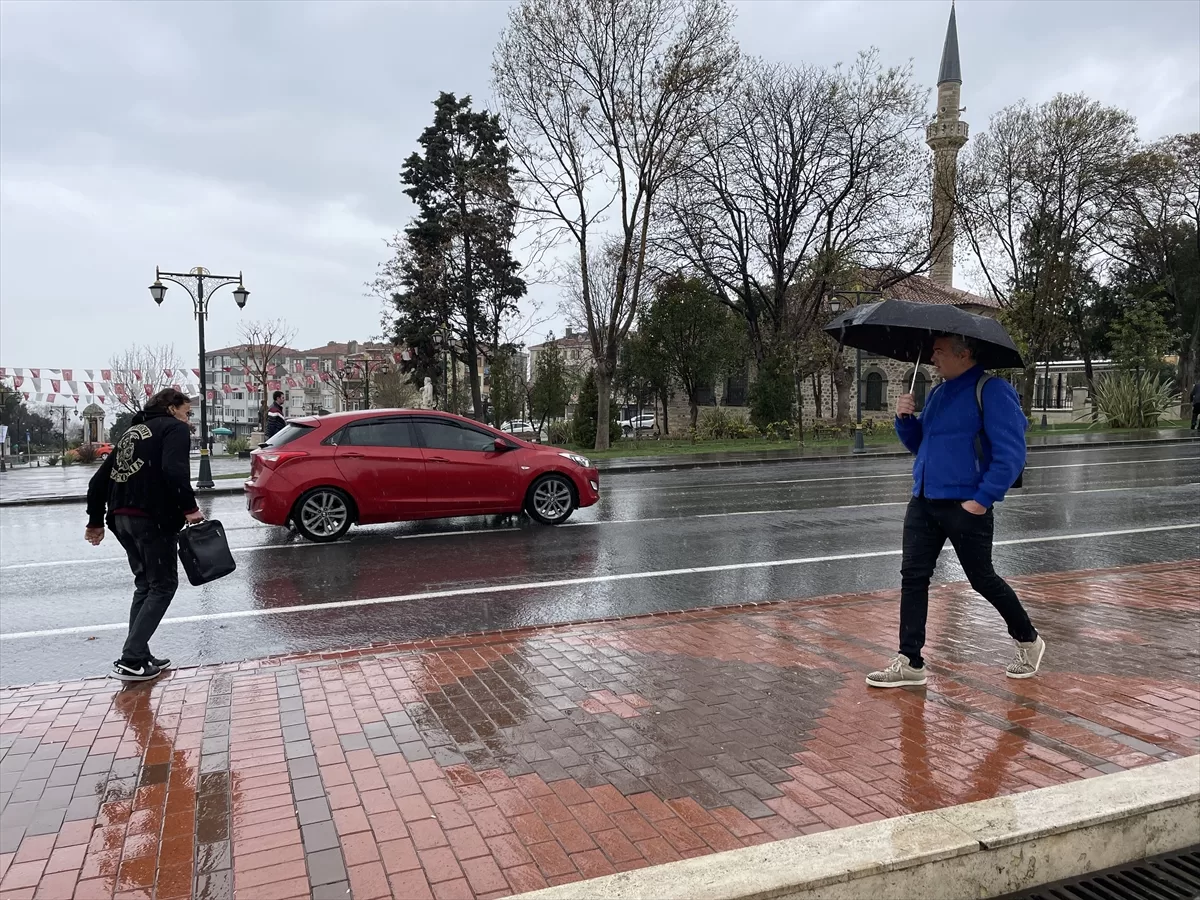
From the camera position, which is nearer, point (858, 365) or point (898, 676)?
point (898, 676)

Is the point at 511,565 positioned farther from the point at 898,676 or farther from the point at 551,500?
the point at 898,676

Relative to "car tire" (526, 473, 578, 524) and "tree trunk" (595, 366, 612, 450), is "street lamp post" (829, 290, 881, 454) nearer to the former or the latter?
"car tire" (526, 473, 578, 524)

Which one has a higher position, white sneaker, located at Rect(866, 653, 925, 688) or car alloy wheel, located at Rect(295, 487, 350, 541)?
car alloy wheel, located at Rect(295, 487, 350, 541)

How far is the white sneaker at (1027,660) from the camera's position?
470 centimetres

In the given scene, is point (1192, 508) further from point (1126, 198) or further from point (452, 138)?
point (1126, 198)

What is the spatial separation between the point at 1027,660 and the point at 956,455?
136 cm

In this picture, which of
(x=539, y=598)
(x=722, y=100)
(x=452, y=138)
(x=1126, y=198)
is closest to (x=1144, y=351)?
(x=1126, y=198)

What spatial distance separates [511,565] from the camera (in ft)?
28.0

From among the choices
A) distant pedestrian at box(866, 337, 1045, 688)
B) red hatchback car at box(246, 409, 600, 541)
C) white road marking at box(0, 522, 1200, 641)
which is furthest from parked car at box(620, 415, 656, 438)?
distant pedestrian at box(866, 337, 1045, 688)

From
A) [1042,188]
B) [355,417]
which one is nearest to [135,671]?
[355,417]

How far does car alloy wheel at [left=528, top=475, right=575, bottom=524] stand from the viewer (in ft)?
36.3

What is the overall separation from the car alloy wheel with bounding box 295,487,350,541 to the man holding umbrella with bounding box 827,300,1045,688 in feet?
23.3

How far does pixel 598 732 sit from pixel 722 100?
29258 mm

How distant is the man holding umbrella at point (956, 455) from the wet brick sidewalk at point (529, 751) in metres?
0.34
